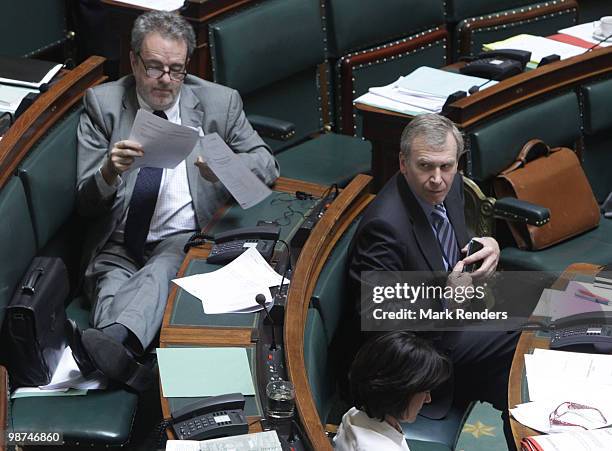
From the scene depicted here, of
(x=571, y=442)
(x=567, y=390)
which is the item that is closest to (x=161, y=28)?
(x=567, y=390)

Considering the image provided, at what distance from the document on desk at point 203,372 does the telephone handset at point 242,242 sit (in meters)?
0.47

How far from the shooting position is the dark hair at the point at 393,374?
2285 mm

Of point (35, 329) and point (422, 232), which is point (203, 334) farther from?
point (422, 232)

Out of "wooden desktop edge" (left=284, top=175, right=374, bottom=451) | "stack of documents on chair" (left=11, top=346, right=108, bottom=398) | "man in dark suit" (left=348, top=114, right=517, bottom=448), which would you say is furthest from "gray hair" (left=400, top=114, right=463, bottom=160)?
"stack of documents on chair" (left=11, top=346, right=108, bottom=398)

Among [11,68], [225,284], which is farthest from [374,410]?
[11,68]

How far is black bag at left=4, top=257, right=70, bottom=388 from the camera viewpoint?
8.83 feet

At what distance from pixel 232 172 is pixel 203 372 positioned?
965mm

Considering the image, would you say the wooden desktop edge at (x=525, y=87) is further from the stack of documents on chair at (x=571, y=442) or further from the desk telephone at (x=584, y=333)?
the stack of documents on chair at (x=571, y=442)

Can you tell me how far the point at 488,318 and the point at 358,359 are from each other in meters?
1.01

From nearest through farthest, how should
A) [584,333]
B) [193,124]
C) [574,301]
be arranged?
[584,333]
[574,301]
[193,124]

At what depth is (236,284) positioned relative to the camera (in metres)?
2.90

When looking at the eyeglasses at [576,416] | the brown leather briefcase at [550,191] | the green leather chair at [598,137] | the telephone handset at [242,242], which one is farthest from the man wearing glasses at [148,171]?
the green leather chair at [598,137]

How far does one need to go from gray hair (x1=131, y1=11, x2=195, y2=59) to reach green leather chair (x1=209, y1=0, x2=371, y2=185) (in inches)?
23.4

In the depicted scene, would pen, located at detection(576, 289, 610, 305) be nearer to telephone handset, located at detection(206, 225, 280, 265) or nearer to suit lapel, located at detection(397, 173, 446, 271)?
suit lapel, located at detection(397, 173, 446, 271)
